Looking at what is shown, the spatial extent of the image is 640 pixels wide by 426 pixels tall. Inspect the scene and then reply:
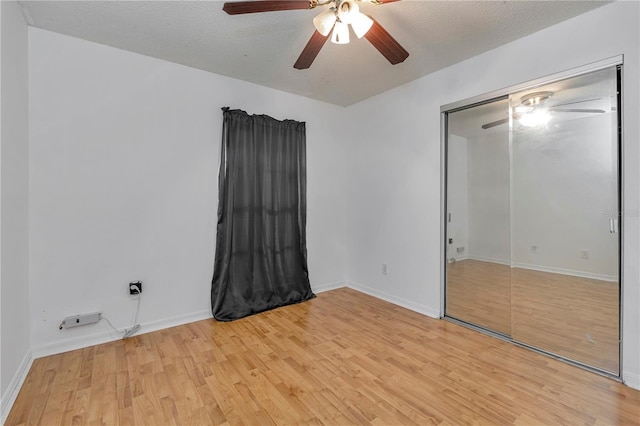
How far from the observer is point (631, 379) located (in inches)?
75.1

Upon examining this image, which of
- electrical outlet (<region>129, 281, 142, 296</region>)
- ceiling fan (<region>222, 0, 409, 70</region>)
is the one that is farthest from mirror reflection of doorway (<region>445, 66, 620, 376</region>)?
A: electrical outlet (<region>129, 281, 142, 296</region>)

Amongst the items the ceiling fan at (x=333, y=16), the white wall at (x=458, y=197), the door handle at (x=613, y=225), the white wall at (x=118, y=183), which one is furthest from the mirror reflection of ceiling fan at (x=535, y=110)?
the white wall at (x=118, y=183)

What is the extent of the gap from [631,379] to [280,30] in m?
3.50

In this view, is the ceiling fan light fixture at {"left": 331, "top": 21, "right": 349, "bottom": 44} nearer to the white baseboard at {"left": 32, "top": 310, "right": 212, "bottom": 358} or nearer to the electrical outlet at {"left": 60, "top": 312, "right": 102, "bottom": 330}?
the white baseboard at {"left": 32, "top": 310, "right": 212, "bottom": 358}

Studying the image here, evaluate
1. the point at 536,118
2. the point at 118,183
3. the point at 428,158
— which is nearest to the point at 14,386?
the point at 118,183

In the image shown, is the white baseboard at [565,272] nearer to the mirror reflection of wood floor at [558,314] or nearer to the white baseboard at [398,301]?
the mirror reflection of wood floor at [558,314]

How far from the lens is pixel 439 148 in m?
3.06

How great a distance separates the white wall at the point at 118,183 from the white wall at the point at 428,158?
1.63m

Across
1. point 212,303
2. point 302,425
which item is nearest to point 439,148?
point 302,425

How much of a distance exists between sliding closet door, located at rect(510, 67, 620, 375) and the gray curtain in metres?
2.29

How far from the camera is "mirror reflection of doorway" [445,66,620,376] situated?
81.1 inches

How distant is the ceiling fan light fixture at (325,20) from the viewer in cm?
170

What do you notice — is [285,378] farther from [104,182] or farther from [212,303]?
[104,182]

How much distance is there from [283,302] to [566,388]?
8.39 feet
